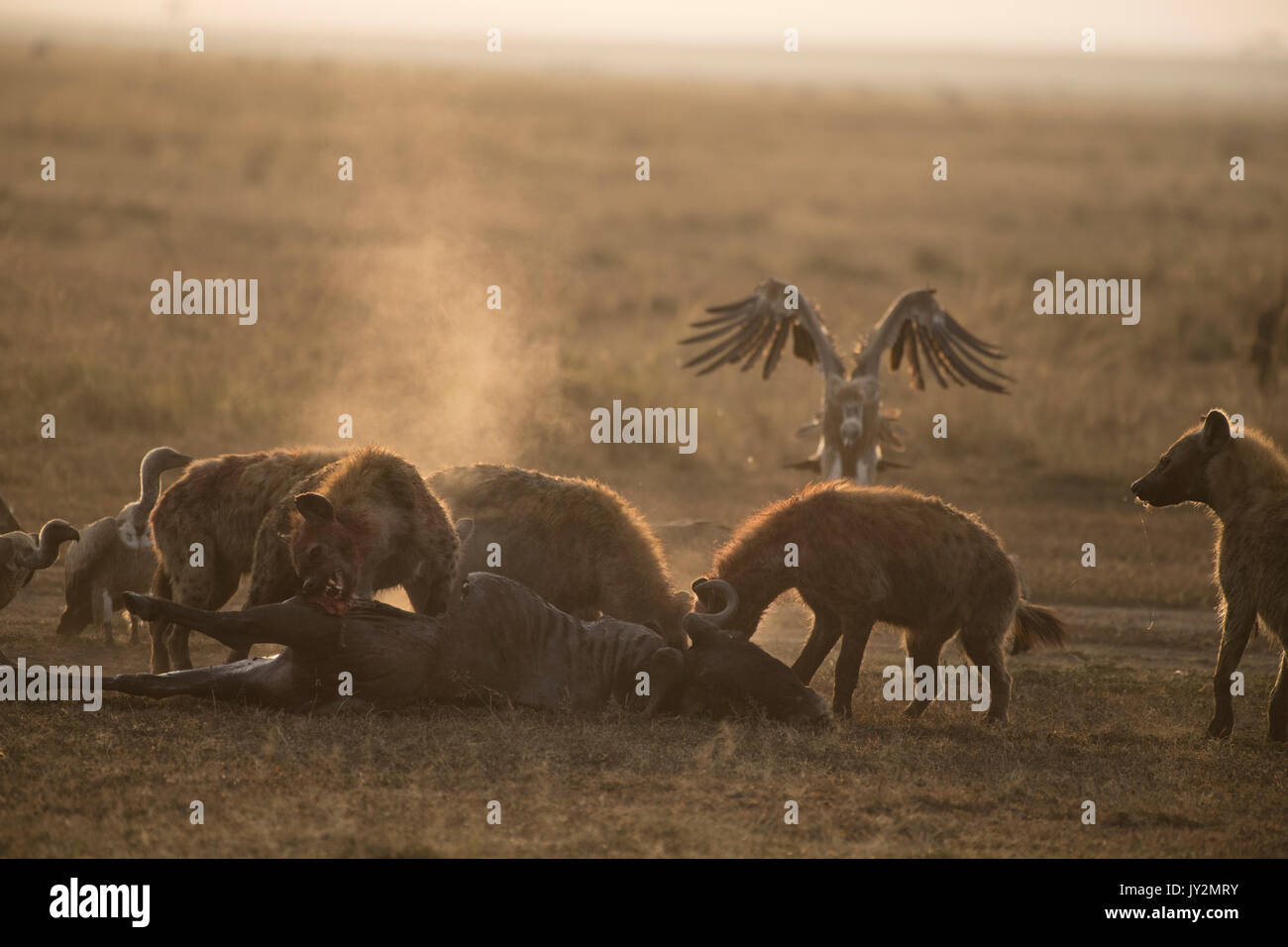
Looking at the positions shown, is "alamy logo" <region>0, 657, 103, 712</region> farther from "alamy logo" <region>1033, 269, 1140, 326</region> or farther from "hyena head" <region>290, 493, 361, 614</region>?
"alamy logo" <region>1033, 269, 1140, 326</region>

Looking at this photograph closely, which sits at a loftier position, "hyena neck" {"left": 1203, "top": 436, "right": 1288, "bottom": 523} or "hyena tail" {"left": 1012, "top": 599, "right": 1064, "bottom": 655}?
"hyena neck" {"left": 1203, "top": 436, "right": 1288, "bottom": 523}

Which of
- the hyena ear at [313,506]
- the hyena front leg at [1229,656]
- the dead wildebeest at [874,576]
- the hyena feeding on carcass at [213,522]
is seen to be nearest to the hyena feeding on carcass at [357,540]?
the hyena ear at [313,506]

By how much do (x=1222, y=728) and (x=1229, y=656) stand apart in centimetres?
46

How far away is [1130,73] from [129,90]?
168 m

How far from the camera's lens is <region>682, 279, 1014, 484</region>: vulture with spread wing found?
1496 centimetres

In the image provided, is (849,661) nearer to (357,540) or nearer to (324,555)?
(357,540)

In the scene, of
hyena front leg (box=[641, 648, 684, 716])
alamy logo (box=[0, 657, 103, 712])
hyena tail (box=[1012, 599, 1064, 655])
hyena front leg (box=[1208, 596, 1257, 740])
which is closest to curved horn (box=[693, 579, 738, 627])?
hyena front leg (box=[641, 648, 684, 716])

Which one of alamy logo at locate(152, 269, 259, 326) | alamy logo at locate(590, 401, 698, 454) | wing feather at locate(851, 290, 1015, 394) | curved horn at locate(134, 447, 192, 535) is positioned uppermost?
alamy logo at locate(152, 269, 259, 326)

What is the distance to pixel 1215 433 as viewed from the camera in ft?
32.8

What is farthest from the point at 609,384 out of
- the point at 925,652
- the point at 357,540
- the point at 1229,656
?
the point at 357,540

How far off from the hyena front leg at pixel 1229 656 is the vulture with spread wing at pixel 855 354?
520 cm
